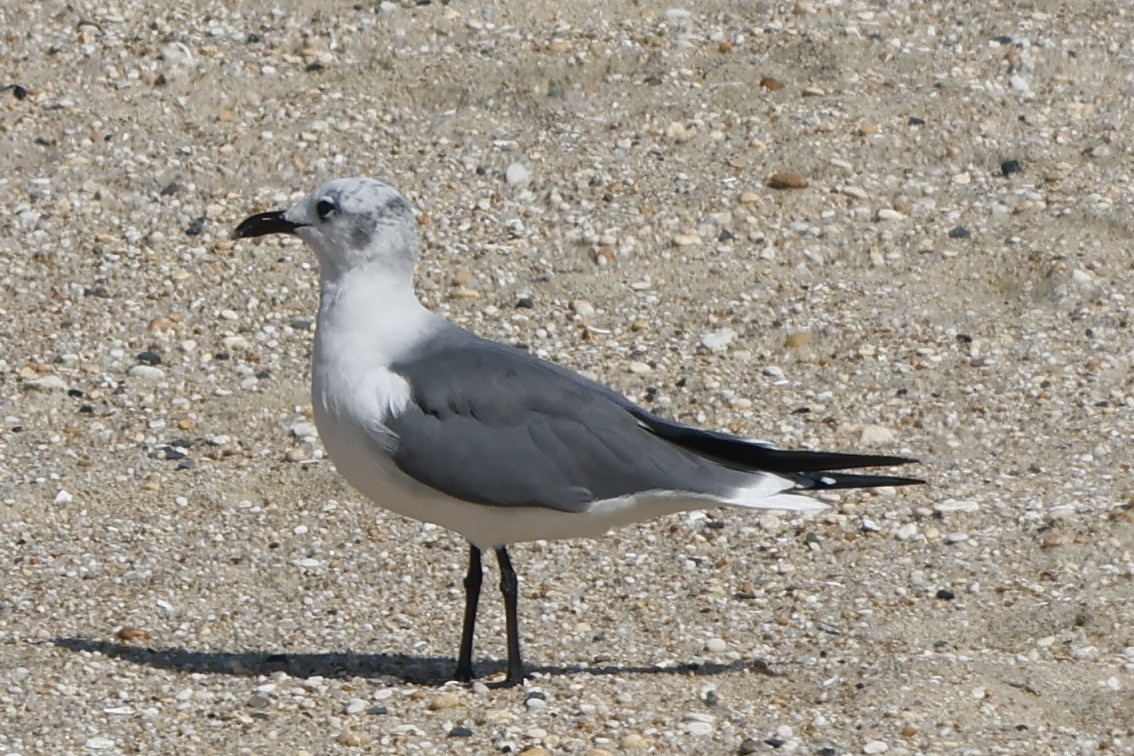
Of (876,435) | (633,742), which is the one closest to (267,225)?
(633,742)

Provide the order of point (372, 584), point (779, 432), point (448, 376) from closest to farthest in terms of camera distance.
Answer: point (448, 376) → point (372, 584) → point (779, 432)

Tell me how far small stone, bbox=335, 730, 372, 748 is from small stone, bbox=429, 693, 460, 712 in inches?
9.3

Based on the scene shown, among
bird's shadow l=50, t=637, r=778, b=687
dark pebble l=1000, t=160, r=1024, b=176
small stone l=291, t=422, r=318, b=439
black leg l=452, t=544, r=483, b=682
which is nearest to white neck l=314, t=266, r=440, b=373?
black leg l=452, t=544, r=483, b=682

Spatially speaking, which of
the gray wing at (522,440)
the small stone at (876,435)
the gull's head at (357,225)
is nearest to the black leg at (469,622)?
the gray wing at (522,440)

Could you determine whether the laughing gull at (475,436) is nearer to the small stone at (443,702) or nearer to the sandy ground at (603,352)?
the small stone at (443,702)

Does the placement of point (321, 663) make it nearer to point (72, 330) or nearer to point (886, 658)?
point (886, 658)

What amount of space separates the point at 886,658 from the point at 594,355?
211 centimetres

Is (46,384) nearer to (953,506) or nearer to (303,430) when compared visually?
(303,430)

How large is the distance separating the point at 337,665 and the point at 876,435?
7.35 feet

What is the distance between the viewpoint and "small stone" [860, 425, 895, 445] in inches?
253

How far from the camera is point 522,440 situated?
186 inches

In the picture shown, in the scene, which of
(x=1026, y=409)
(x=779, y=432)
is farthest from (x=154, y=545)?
(x=1026, y=409)

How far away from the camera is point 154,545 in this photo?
18.8 ft

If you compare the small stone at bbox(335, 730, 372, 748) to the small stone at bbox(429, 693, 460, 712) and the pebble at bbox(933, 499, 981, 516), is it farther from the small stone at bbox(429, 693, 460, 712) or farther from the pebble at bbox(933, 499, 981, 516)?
the pebble at bbox(933, 499, 981, 516)
